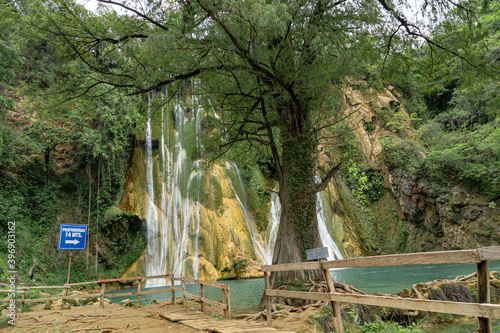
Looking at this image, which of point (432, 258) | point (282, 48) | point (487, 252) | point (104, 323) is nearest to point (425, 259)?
point (432, 258)

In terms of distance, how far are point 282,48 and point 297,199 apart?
3666 millimetres

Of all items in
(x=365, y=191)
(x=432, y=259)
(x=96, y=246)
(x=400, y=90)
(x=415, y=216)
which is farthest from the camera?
(x=400, y=90)

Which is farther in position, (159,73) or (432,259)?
(159,73)

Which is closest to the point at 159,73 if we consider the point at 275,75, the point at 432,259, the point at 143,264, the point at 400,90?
the point at 275,75

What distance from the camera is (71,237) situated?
33.3 feet

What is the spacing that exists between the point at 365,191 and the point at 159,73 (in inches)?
823

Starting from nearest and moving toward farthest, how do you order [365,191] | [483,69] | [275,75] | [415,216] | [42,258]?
[275,75] < [483,69] < [42,258] < [415,216] < [365,191]

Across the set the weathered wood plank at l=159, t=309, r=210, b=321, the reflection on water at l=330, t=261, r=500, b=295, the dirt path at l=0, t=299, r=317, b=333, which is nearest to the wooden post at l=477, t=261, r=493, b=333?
the dirt path at l=0, t=299, r=317, b=333

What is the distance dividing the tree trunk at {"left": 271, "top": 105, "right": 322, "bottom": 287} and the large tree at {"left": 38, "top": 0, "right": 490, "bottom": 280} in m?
0.03

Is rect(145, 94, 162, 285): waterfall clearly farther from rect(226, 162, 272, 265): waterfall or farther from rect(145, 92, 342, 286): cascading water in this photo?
rect(226, 162, 272, 265): waterfall

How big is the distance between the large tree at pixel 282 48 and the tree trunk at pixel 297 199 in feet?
0.08

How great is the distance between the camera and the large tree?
5789 mm

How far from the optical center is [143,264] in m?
18.1

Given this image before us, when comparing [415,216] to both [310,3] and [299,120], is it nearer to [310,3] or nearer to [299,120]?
[299,120]
